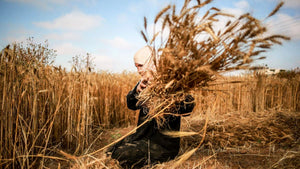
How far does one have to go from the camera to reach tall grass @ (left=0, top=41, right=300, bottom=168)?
124 cm

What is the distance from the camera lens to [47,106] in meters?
1.67

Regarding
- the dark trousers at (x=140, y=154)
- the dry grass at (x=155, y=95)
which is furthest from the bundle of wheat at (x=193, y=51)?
the dark trousers at (x=140, y=154)

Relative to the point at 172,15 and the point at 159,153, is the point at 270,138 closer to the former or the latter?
the point at 159,153

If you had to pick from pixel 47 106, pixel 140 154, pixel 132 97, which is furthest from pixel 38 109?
pixel 140 154

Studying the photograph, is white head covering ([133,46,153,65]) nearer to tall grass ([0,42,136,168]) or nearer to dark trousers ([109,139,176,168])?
tall grass ([0,42,136,168])

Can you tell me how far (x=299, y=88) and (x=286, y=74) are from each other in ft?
3.60

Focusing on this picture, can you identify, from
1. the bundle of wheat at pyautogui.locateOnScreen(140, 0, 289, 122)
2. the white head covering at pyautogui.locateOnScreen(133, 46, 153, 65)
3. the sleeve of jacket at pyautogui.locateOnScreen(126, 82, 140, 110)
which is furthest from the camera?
the sleeve of jacket at pyautogui.locateOnScreen(126, 82, 140, 110)

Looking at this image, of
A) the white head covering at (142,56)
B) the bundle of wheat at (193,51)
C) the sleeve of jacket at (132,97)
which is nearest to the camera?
the bundle of wheat at (193,51)

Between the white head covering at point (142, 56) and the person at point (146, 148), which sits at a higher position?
the white head covering at point (142, 56)

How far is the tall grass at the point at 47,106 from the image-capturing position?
1237mm

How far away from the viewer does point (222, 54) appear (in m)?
0.97

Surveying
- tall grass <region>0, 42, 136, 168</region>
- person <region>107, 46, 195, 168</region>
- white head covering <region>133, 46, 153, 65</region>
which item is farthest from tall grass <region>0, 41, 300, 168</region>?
white head covering <region>133, 46, 153, 65</region>

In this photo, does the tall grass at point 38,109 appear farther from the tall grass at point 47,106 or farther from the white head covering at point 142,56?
the white head covering at point 142,56

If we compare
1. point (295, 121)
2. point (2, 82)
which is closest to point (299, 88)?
point (295, 121)
